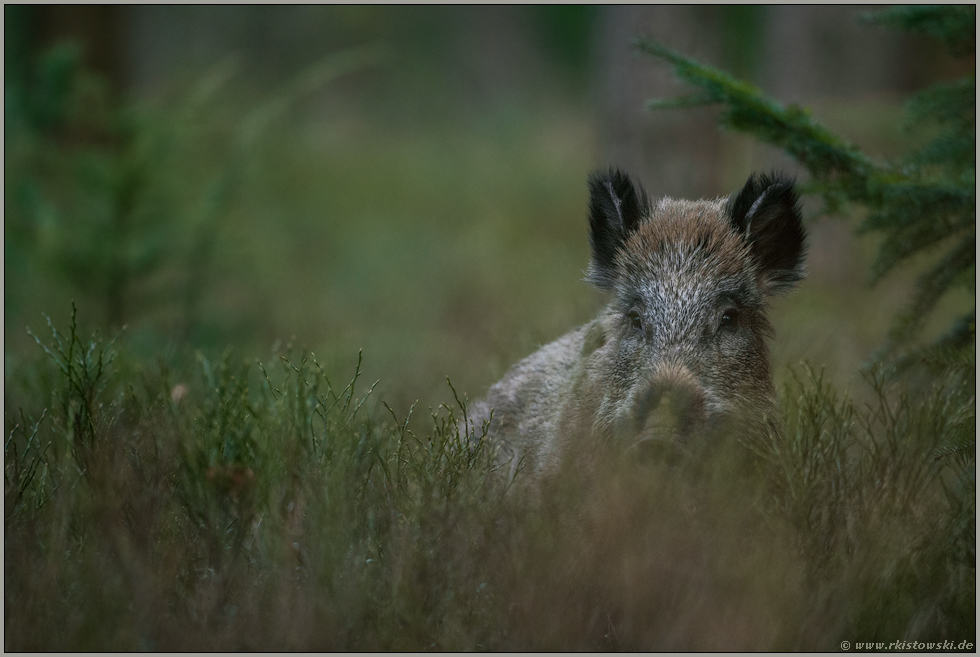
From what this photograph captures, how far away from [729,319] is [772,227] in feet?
1.67

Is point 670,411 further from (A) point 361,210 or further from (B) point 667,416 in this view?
(A) point 361,210

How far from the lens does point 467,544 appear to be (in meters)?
3.03

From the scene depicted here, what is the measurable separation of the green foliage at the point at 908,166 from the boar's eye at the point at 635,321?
1.16 meters

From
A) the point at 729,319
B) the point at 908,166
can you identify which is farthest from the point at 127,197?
the point at 908,166

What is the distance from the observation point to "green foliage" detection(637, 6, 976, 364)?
3.97m

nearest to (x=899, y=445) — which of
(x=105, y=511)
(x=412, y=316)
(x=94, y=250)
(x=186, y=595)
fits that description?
(x=186, y=595)

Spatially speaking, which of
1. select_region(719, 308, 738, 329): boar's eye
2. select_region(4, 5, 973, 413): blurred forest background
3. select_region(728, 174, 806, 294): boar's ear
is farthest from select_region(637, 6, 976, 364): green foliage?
select_region(719, 308, 738, 329): boar's eye

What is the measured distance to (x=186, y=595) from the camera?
290 centimetres

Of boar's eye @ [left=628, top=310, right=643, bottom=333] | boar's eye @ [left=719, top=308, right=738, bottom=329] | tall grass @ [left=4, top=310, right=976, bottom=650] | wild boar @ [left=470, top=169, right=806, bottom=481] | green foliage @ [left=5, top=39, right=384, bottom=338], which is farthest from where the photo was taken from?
green foliage @ [left=5, top=39, right=384, bottom=338]

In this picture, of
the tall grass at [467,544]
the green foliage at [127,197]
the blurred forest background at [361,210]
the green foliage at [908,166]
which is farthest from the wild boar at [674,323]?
the green foliage at [127,197]

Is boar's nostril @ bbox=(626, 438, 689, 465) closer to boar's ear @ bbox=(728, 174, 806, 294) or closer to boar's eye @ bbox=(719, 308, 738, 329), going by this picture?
boar's eye @ bbox=(719, 308, 738, 329)

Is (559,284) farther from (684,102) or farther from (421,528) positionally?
(421,528)

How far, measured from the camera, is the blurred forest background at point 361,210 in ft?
23.9

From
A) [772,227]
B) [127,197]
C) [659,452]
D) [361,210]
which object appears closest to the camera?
[659,452]
